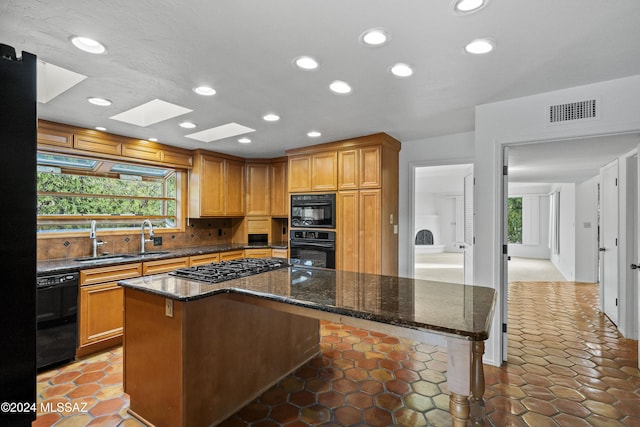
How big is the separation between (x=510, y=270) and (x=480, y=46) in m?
7.12

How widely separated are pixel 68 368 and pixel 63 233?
56.6 inches

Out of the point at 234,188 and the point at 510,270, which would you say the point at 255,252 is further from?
the point at 510,270

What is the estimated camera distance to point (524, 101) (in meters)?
2.66

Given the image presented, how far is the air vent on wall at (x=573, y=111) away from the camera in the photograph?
239cm

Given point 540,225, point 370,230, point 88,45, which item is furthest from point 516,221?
point 88,45

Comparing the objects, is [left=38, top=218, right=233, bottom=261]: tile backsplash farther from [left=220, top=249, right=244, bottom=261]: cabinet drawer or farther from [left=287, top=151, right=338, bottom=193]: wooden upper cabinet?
[left=287, top=151, right=338, bottom=193]: wooden upper cabinet

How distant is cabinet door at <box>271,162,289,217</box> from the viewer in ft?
17.4

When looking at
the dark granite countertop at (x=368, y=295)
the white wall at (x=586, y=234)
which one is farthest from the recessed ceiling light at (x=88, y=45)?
the white wall at (x=586, y=234)

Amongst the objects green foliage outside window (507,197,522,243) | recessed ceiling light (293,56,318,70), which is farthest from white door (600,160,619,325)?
green foliage outside window (507,197,522,243)

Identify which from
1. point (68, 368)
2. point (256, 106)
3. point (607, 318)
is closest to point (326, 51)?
point (256, 106)

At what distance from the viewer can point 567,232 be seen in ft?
22.4

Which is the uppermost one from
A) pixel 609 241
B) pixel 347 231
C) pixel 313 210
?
pixel 313 210

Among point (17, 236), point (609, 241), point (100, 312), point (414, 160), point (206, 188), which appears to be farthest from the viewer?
point (206, 188)

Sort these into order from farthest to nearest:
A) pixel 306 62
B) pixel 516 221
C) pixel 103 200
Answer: pixel 516 221 → pixel 103 200 → pixel 306 62
